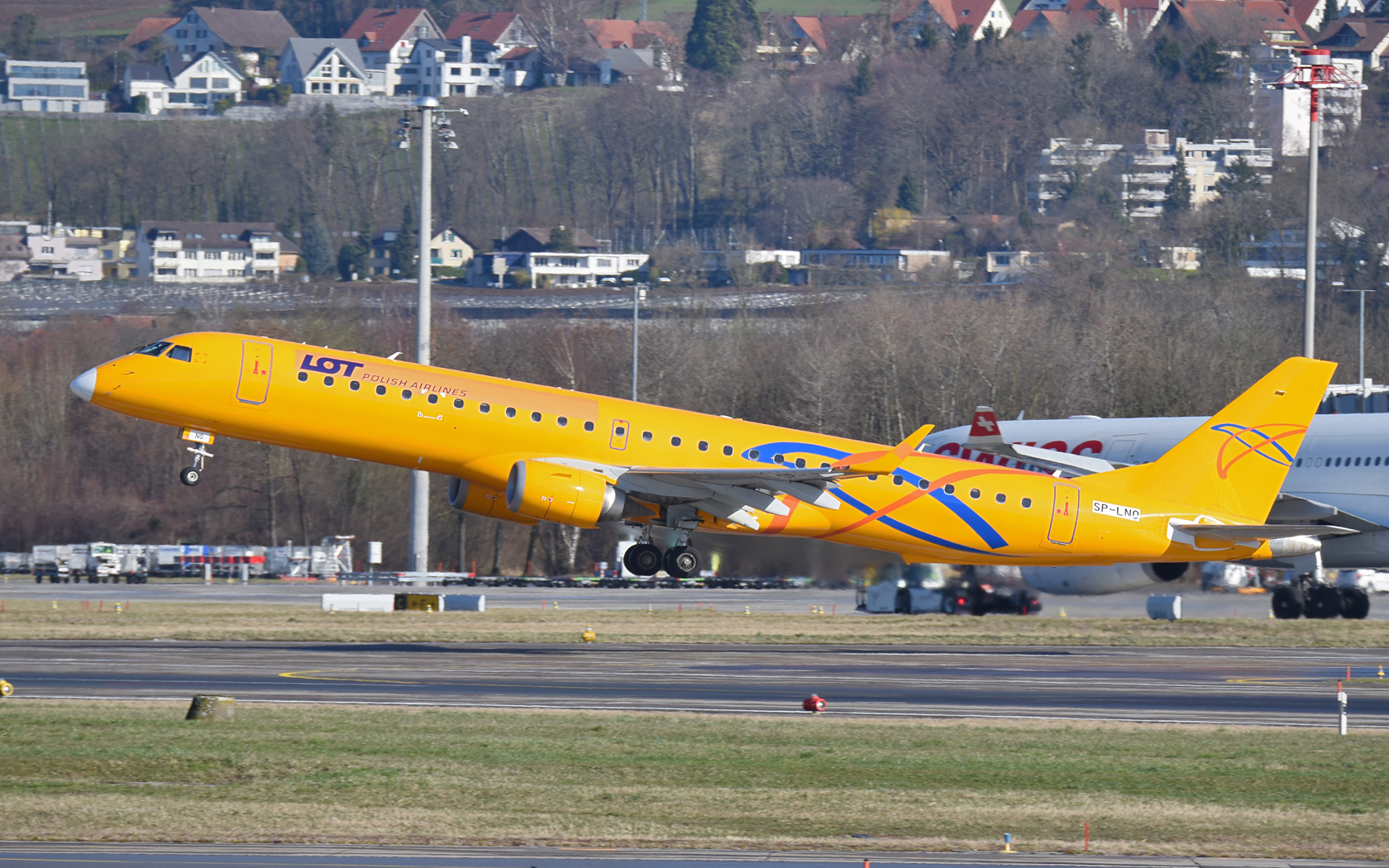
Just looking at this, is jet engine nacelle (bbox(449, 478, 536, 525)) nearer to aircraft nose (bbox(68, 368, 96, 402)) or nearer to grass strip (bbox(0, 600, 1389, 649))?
aircraft nose (bbox(68, 368, 96, 402))

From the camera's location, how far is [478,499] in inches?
1665

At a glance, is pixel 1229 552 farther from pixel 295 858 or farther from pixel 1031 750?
pixel 295 858

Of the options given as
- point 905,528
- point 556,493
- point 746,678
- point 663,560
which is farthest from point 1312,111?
point 556,493

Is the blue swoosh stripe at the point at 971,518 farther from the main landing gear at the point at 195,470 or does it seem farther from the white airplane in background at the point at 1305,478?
the main landing gear at the point at 195,470

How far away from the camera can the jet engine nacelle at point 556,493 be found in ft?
130

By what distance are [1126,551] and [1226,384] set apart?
58.6m

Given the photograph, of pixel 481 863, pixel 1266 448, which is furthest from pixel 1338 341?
pixel 481 863

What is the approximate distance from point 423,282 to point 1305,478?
109ft

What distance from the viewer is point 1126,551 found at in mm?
46094

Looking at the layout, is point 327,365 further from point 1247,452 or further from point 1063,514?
point 1247,452

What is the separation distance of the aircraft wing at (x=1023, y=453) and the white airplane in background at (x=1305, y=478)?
3 centimetres

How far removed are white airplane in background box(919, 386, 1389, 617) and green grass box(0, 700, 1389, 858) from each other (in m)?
22.2

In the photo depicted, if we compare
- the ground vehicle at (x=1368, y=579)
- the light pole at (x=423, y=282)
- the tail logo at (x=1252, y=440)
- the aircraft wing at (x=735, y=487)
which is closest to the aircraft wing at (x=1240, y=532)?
the tail logo at (x=1252, y=440)

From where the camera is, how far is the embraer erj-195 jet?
52312 millimetres
